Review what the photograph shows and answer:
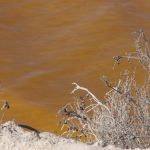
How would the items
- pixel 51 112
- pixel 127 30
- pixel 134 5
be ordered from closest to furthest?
1. pixel 51 112
2. pixel 127 30
3. pixel 134 5

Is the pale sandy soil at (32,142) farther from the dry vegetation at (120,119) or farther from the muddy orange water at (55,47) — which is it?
the muddy orange water at (55,47)

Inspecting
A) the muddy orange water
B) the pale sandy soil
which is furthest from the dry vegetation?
the muddy orange water

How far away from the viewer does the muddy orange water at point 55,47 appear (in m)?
12.7

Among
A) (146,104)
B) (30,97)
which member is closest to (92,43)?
(30,97)

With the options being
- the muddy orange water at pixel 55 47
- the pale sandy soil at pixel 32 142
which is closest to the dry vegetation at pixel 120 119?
the pale sandy soil at pixel 32 142

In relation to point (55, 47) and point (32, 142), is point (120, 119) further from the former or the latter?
point (55, 47)

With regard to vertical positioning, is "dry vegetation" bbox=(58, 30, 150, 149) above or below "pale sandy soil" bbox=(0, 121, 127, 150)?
above

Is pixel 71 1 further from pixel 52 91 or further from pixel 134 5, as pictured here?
pixel 52 91

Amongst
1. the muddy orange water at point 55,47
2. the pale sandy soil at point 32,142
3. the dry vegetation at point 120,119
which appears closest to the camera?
the pale sandy soil at point 32,142

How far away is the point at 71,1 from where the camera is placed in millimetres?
18594

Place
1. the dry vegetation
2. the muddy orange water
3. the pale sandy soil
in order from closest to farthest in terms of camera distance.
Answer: the pale sandy soil → the dry vegetation → the muddy orange water

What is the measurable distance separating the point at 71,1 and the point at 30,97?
241 inches

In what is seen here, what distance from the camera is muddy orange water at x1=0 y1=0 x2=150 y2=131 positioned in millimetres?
12680

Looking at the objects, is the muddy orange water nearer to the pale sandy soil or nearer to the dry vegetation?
the dry vegetation
